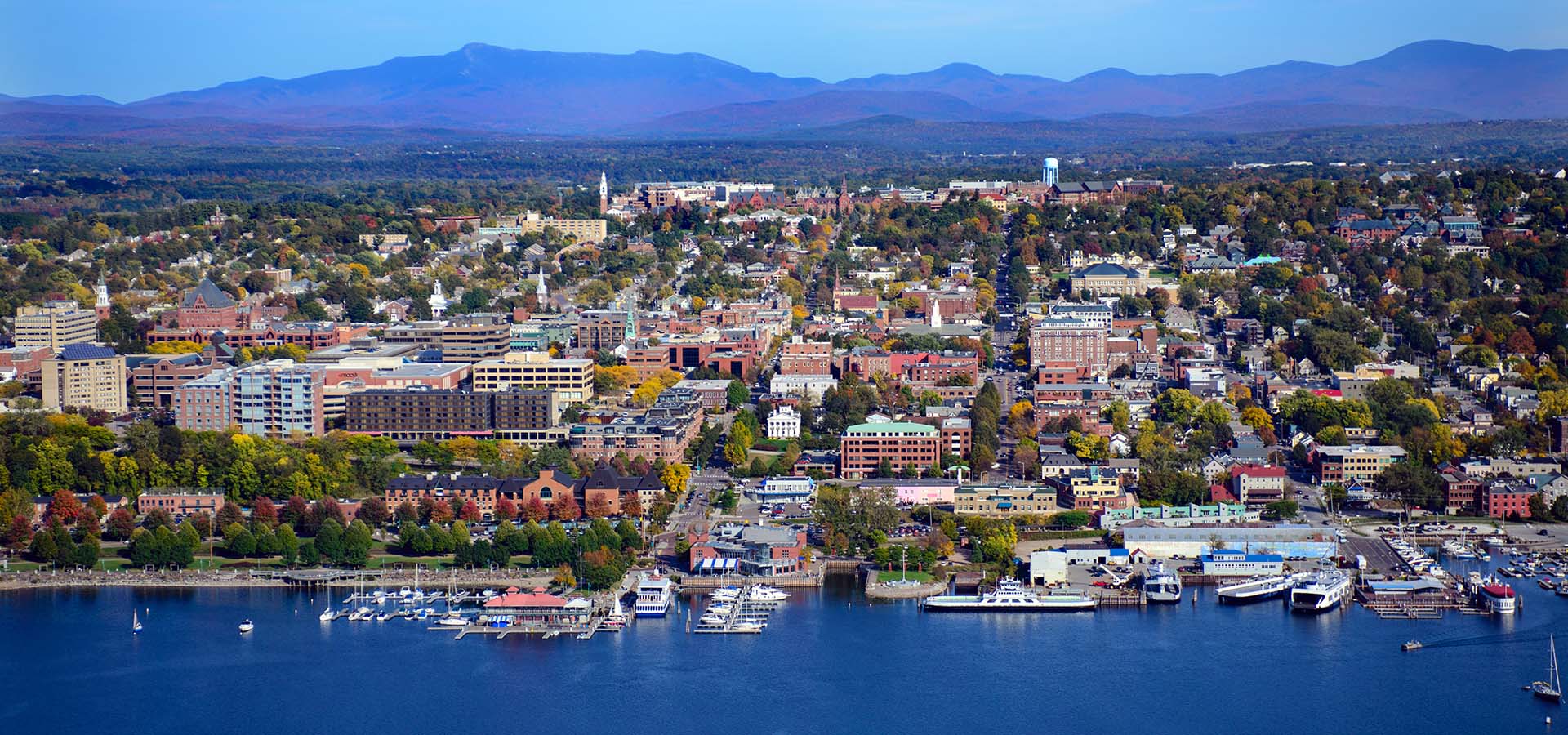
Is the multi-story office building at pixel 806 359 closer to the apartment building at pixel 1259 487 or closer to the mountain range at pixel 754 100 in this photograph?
the apartment building at pixel 1259 487

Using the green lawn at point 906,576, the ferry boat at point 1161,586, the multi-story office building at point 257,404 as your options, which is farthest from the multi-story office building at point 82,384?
the ferry boat at point 1161,586

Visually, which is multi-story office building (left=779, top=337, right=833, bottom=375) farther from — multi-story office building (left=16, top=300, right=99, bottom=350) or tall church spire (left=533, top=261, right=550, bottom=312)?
multi-story office building (left=16, top=300, right=99, bottom=350)

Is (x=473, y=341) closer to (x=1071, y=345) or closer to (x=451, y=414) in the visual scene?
(x=451, y=414)

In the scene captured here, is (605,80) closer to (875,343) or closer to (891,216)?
(891,216)

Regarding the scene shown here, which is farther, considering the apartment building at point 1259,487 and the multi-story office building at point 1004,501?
the apartment building at point 1259,487

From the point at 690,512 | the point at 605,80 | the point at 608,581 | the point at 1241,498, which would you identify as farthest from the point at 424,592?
the point at 605,80

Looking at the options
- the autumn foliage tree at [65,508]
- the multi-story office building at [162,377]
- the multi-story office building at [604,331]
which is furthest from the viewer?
the multi-story office building at [604,331]
